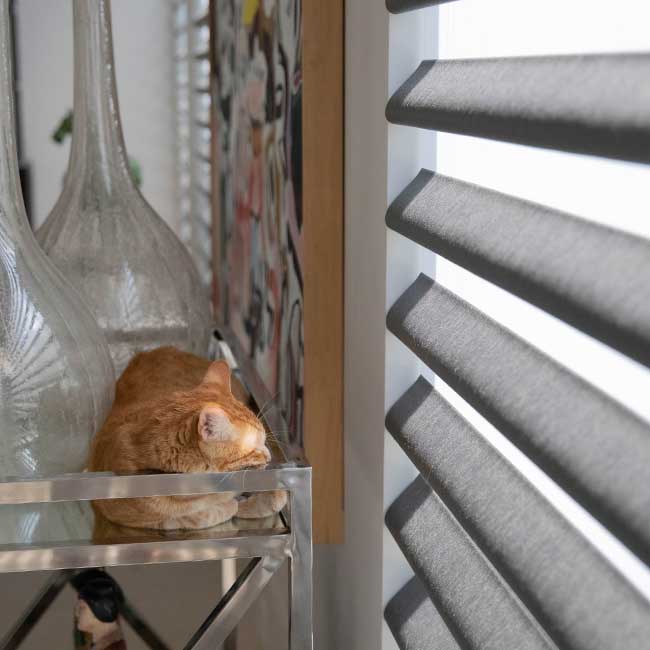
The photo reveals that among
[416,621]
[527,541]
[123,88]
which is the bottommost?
[123,88]

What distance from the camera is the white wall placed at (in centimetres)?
466

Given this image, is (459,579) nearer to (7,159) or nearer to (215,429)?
(215,429)

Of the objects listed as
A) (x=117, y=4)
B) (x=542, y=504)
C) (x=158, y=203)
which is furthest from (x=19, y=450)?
(x=117, y=4)

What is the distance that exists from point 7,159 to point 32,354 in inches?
6.7

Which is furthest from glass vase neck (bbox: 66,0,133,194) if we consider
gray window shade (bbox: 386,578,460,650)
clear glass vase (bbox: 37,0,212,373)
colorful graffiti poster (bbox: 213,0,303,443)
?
gray window shade (bbox: 386,578,460,650)

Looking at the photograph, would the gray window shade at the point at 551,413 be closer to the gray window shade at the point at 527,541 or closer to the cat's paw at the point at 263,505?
the gray window shade at the point at 527,541

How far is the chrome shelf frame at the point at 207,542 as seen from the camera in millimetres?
806

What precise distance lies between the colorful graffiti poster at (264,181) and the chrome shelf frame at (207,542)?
11.6 inches

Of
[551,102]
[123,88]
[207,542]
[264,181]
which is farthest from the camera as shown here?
[123,88]

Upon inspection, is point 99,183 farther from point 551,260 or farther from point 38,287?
point 551,260

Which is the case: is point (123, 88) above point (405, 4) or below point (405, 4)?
below

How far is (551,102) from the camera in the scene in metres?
0.51

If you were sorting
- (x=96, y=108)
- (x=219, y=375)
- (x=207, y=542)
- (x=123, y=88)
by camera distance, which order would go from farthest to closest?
(x=123, y=88) → (x=96, y=108) → (x=219, y=375) → (x=207, y=542)

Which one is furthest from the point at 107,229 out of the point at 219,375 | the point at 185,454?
the point at 185,454
